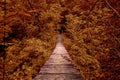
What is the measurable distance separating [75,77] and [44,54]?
22.4 ft

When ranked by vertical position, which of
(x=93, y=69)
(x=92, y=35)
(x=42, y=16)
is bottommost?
(x=93, y=69)

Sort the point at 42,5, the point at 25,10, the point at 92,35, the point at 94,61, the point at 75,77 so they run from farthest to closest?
the point at 42,5 < the point at 25,10 < the point at 92,35 < the point at 94,61 < the point at 75,77

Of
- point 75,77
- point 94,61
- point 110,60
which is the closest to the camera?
point 75,77

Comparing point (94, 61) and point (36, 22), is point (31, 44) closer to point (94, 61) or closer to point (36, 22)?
point (36, 22)

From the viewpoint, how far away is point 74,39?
508 inches

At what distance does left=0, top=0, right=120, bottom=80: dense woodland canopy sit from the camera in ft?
23.7

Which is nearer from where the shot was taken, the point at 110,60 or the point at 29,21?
the point at 110,60

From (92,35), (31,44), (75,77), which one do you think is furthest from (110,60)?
(31,44)

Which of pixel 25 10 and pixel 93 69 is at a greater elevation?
pixel 25 10

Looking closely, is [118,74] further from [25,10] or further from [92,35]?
[25,10]

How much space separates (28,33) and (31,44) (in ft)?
10.7

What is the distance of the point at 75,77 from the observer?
554 cm

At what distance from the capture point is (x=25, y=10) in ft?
53.2

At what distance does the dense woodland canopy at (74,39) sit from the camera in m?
7.21
